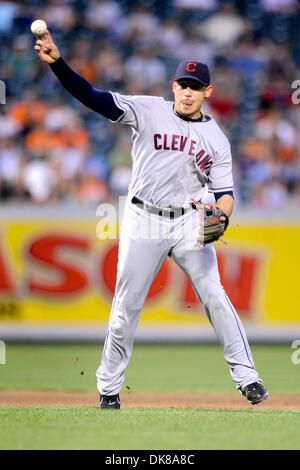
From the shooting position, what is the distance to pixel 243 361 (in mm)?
5562

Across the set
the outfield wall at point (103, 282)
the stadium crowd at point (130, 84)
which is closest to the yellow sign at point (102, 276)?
the outfield wall at point (103, 282)

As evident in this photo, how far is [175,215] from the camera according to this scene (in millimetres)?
5539

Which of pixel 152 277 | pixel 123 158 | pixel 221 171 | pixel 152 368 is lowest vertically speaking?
pixel 152 368

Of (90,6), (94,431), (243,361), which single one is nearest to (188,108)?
(243,361)

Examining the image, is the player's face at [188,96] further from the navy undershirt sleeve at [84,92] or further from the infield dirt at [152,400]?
the infield dirt at [152,400]

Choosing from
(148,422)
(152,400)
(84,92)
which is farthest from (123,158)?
(148,422)

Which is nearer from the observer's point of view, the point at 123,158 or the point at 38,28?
the point at 38,28

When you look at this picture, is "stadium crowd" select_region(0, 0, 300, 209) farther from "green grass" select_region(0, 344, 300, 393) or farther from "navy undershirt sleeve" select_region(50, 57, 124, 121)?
"navy undershirt sleeve" select_region(50, 57, 124, 121)

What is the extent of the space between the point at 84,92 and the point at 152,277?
125cm

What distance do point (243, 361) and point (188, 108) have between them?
165cm

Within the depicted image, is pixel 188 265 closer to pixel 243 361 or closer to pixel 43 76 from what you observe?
pixel 243 361

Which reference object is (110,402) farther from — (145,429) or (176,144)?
(176,144)

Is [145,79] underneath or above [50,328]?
above

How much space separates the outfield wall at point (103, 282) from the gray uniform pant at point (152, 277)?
15.6 ft
